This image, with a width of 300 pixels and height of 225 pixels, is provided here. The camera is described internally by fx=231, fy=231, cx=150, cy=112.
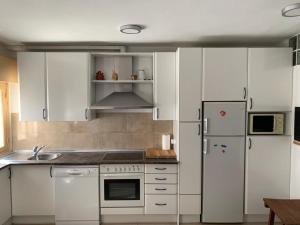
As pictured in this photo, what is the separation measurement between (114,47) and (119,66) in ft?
0.94

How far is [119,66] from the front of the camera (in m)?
3.31

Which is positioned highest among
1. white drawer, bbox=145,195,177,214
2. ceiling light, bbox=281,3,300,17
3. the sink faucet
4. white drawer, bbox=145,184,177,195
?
ceiling light, bbox=281,3,300,17

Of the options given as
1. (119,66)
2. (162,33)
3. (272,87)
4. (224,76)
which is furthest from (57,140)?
(272,87)

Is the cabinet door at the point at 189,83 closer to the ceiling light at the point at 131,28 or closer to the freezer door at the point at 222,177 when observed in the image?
the freezer door at the point at 222,177

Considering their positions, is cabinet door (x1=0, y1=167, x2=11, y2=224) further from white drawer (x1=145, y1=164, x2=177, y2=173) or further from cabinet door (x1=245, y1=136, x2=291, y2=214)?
cabinet door (x1=245, y1=136, x2=291, y2=214)

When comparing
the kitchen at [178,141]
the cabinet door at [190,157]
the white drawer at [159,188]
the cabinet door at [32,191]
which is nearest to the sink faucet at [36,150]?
the kitchen at [178,141]

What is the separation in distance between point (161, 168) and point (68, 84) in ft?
5.45

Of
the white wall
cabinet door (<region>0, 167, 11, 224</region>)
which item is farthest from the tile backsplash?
the white wall

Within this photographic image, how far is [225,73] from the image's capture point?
2.84 meters

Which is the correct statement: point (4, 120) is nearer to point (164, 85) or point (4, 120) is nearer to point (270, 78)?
point (164, 85)

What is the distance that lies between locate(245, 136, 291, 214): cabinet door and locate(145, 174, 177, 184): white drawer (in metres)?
0.93

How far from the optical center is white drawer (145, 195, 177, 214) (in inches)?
116

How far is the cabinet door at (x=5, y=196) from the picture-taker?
8.91ft

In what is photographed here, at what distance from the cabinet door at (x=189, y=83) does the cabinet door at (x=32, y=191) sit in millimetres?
1866
